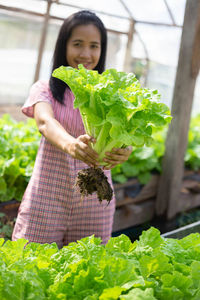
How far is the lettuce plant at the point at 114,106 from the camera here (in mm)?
1873

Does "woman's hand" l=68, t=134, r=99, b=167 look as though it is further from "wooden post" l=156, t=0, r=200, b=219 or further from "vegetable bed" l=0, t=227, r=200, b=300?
"wooden post" l=156, t=0, r=200, b=219

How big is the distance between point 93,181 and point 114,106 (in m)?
0.49

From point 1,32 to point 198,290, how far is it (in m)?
5.27

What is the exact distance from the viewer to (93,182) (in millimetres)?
2141

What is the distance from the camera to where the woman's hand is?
198 cm

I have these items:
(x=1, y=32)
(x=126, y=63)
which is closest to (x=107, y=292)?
(x=1, y=32)

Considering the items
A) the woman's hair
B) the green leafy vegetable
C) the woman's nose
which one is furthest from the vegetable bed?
the green leafy vegetable

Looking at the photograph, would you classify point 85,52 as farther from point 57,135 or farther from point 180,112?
point 180,112

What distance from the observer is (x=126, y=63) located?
7.30 metres

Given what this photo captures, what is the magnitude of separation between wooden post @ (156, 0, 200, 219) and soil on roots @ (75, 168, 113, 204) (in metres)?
2.67

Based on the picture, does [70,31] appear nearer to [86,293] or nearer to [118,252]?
[118,252]

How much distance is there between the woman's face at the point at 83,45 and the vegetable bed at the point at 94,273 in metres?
1.20

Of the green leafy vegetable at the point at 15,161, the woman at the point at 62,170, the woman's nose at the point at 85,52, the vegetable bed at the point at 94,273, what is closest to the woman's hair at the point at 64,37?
the woman at the point at 62,170

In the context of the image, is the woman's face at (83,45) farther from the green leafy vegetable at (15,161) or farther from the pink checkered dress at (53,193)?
the green leafy vegetable at (15,161)
